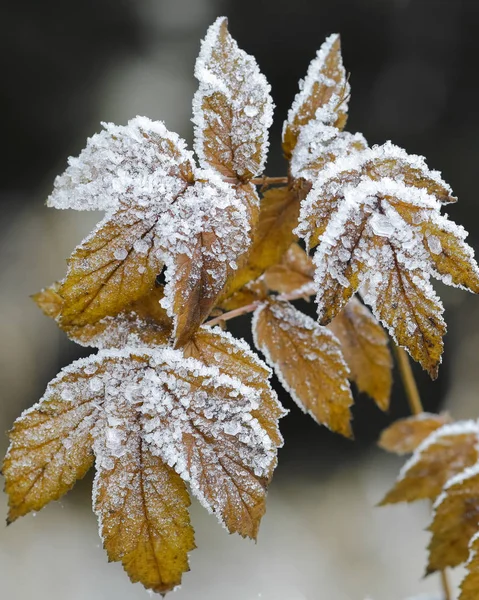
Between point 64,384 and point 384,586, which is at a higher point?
point 64,384

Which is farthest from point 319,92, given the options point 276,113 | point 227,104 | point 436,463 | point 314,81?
point 276,113

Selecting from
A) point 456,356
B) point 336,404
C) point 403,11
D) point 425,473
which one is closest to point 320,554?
point 456,356

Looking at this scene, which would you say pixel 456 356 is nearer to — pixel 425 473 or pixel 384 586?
pixel 384 586

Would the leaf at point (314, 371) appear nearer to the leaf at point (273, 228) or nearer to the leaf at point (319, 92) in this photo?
the leaf at point (273, 228)

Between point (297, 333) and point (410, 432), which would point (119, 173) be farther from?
point (410, 432)

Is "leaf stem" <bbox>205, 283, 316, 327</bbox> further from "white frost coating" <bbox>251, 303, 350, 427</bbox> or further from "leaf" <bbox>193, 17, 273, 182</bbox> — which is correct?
"leaf" <bbox>193, 17, 273, 182</bbox>

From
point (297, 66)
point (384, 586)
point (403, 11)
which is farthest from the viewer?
point (403, 11)
